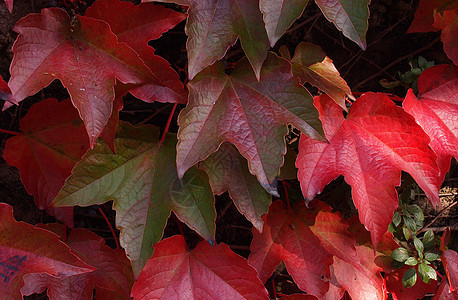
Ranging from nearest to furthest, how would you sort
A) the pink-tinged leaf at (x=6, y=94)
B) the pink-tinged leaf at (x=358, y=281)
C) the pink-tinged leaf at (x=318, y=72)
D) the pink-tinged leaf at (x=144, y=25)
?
the pink-tinged leaf at (x=6, y=94) < the pink-tinged leaf at (x=144, y=25) < the pink-tinged leaf at (x=318, y=72) < the pink-tinged leaf at (x=358, y=281)

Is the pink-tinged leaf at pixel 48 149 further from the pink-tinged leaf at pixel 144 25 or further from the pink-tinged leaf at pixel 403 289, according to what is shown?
the pink-tinged leaf at pixel 403 289

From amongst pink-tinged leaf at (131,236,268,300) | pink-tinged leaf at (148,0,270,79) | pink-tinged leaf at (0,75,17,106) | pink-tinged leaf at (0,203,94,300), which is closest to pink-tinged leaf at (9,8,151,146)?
pink-tinged leaf at (0,75,17,106)

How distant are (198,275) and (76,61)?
1.93 ft

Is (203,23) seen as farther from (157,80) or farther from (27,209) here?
(27,209)

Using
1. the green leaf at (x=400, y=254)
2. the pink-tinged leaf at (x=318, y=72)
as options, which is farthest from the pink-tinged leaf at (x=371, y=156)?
the green leaf at (x=400, y=254)

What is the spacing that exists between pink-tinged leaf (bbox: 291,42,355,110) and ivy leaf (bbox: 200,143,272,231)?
26cm

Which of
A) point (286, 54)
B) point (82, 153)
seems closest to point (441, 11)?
point (286, 54)

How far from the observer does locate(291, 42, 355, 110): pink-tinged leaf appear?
0.99m

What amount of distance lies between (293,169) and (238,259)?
0.28 m

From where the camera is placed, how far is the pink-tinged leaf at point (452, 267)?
1.18 m

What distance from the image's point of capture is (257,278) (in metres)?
0.98

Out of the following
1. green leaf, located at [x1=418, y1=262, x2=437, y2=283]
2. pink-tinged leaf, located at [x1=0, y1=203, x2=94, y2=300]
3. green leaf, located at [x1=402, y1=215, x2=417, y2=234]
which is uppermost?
pink-tinged leaf, located at [x1=0, y1=203, x2=94, y2=300]

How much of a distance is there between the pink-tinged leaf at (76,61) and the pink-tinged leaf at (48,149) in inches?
7.3

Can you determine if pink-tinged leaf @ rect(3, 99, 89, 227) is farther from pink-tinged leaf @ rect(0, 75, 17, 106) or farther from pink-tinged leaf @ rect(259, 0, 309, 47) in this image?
pink-tinged leaf @ rect(259, 0, 309, 47)
